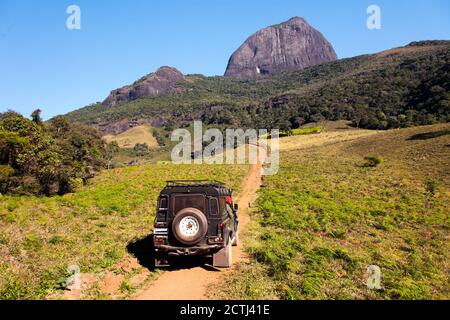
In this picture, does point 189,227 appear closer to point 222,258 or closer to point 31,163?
point 222,258

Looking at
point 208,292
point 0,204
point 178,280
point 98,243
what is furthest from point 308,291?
point 0,204

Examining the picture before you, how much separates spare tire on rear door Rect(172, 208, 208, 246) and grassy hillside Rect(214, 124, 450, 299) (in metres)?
1.73

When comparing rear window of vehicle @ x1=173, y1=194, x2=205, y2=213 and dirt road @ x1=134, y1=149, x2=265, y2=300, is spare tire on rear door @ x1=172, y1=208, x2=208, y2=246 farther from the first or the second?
dirt road @ x1=134, y1=149, x2=265, y2=300

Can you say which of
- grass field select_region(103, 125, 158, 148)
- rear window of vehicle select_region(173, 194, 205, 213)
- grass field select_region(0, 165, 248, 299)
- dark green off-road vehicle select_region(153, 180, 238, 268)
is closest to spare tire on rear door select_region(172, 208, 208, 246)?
dark green off-road vehicle select_region(153, 180, 238, 268)

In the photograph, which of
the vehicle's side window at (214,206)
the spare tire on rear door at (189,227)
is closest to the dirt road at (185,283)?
the spare tire on rear door at (189,227)

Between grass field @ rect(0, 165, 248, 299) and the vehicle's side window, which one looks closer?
grass field @ rect(0, 165, 248, 299)

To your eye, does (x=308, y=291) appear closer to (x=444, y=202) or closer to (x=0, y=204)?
(x=0, y=204)

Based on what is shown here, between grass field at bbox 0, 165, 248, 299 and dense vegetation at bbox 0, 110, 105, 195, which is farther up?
dense vegetation at bbox 0, 110, 105, 195

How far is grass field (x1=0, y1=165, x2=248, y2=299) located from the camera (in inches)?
377

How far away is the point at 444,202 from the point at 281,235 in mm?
15260

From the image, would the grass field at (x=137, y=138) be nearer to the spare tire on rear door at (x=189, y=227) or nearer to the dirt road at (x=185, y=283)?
the dirt road at (x=185, y=283)

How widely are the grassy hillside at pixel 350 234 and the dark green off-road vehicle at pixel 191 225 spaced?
50.2 inches

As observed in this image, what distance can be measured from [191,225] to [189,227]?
0.09 m

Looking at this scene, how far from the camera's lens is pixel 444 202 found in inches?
976
